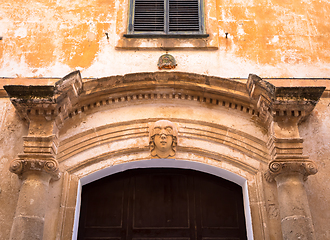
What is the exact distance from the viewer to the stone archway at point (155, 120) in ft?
17.6

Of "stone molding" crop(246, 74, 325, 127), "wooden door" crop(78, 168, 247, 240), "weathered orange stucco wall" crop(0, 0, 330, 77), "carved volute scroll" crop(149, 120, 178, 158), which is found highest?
"weathered orange stucco wall" crop(0, 0, 330, 77)

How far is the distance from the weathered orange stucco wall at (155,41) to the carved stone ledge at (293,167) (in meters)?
1.73

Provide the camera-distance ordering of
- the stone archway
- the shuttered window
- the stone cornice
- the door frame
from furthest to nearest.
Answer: the shuttered window → the door frame → the stone cornice → the stone archway

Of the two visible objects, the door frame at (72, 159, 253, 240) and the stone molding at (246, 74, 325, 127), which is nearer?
the stone molding at (246, 74, 325, 127)

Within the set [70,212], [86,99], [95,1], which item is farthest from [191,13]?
[70,212]

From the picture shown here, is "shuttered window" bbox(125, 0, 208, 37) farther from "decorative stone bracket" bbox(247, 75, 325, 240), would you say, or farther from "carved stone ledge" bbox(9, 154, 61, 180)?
"carved stone ledge" bbox(9, 154, 61, 180)

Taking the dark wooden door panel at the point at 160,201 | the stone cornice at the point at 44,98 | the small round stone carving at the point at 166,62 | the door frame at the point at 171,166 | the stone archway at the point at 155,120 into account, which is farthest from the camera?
the small round stone carving at the point at 166,62

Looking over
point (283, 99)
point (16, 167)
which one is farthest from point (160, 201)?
point (283, 99)

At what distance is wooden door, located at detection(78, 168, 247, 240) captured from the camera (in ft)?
19.2

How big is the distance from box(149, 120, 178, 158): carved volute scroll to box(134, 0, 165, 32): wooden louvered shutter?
6.51ft

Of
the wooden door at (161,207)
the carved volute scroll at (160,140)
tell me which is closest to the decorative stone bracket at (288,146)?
the wooden door at (161,207)

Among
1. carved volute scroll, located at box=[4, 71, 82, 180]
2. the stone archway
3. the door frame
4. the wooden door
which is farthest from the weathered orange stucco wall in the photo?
the wooden door

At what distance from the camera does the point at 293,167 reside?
5.39 m

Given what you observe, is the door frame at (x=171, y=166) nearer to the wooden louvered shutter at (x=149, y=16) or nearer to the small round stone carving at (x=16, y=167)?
the small round stone carving at (x=16, y=167)
